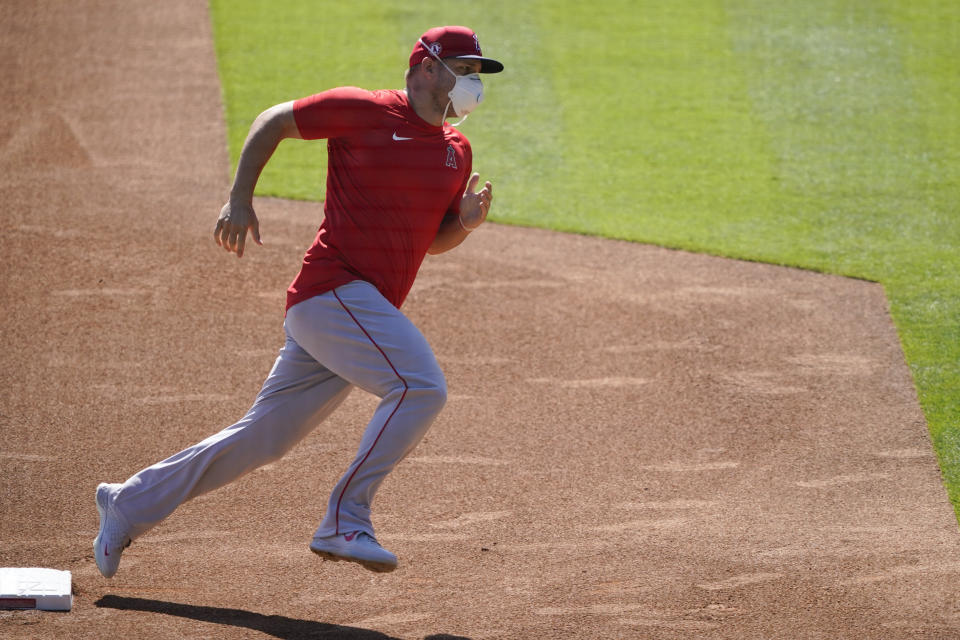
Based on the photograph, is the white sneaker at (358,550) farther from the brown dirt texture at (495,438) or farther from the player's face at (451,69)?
the player's face at (451,69)

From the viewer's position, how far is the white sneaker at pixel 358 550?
354cm

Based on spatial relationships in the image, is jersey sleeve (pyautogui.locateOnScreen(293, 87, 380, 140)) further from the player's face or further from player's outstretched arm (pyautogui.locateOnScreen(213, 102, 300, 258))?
the player's face

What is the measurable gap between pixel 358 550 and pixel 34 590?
115 cm

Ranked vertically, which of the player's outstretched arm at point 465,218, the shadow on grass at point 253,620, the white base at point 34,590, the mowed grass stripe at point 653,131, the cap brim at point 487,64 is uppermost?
the cap brim at point 487,64

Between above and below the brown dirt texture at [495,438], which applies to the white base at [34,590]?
above

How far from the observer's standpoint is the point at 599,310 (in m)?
6.81

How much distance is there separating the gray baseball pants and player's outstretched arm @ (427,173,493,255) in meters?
0.48

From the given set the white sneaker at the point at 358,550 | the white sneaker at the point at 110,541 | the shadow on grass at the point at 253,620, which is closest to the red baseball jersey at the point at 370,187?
the white sneaker at the point at 358,550

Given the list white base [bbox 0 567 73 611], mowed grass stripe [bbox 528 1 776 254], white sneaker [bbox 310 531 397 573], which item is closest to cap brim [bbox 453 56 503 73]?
white sneaker [bbox 310 531 397 573]

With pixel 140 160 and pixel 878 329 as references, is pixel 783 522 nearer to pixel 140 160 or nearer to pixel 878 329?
pixel 878 329

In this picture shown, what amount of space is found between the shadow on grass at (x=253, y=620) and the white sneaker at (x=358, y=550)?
0.31 metres

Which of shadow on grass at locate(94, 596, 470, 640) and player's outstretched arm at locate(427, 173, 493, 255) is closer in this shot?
shadow on grass at locate(94, 596, 470, 640)

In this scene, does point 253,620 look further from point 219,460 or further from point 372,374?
point 372,374

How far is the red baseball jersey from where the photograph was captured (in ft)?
12.5
